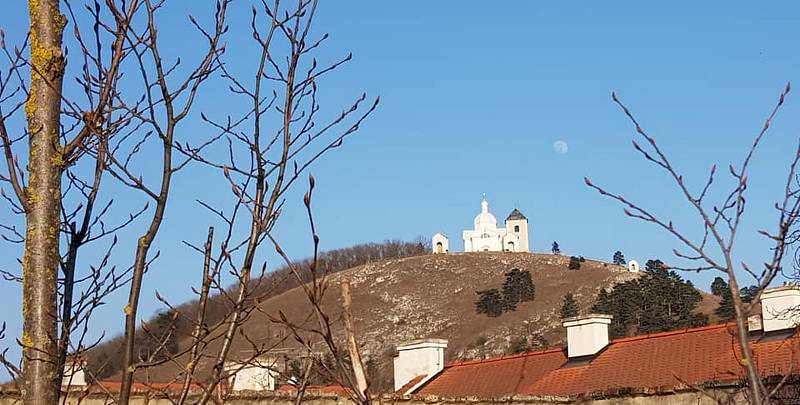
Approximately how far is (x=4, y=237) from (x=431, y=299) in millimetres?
113109

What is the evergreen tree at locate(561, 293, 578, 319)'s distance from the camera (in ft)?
303

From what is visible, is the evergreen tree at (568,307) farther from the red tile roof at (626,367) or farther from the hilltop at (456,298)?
the red tile roof at (626,367)

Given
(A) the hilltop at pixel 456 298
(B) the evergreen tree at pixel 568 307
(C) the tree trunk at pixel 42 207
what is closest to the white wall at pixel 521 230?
(A) the hilltop at pixel 456 298

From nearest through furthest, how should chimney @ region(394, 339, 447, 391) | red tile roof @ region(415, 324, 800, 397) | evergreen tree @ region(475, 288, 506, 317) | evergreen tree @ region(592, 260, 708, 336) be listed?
red tile roof @ region(415, 324, 800, 397), chimney @ region(394, 339, 447, 391), evergreen tree @ region(592, 260, 708, 336), evergreen tree @ region(475, 288, 506, 317)

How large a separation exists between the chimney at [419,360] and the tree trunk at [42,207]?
21184 millimetres

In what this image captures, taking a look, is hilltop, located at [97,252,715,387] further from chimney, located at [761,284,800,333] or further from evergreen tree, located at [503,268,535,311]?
chimney, located at [761,284,800,333]

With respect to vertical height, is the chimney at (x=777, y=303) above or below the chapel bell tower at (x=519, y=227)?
below

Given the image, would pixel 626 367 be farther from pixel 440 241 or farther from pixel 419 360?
pixel 440 241

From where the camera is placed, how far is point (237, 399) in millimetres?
15336

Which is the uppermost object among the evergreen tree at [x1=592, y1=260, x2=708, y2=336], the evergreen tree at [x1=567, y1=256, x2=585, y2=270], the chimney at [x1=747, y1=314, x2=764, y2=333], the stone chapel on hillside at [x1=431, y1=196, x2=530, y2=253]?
the stone chapel on hillside at [x1=431, y1=196, x2=530, y2=253]

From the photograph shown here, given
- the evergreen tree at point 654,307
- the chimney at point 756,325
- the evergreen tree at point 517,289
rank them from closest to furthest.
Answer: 1. the chimney at point 756,325
2. the evergreen tree at point 654,307
3. the evergreen tree at point 517,289

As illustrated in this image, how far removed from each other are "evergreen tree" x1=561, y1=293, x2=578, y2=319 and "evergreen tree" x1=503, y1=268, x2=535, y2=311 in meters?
5.04

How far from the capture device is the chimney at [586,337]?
2138 centimetres

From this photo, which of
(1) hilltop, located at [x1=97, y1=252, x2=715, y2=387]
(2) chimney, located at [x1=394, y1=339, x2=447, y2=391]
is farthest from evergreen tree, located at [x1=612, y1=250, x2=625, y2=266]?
(2) chimney, located at [x1=394, y1=339, x2=447, y2=391]
